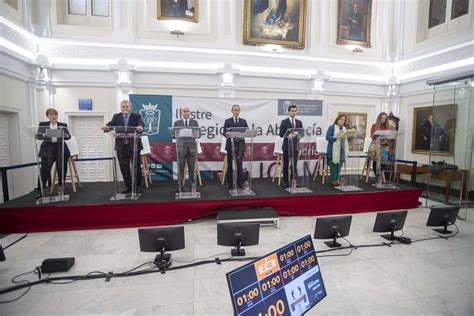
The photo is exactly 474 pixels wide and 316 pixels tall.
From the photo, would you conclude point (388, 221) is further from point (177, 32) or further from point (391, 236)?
point (177, 32)

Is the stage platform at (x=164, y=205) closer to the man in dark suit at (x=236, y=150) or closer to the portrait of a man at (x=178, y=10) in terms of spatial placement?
the man in dark suit at (x=236, y=150)

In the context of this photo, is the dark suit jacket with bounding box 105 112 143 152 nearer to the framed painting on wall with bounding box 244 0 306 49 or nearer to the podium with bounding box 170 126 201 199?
the podium with bounding box 170 126 201 199

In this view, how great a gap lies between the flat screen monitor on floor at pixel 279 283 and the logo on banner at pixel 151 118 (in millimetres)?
4607

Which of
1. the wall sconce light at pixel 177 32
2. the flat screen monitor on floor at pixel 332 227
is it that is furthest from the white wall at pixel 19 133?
the flat screen monitor on floor at pixel 332 227

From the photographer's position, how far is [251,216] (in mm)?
3404

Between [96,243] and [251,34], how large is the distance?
5.58m

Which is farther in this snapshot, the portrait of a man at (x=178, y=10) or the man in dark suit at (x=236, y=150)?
the portrait of a man at (x=178, y=10)

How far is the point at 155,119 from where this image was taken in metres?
5.25

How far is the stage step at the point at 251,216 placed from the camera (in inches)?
130

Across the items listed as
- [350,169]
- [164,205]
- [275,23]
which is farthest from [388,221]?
[275,23]

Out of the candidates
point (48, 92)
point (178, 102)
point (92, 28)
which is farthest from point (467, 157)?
point (48, 92)

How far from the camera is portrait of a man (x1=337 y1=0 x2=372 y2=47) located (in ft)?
21.7

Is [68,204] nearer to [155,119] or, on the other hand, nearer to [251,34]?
[155,119]

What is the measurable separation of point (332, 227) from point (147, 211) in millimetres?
2492
